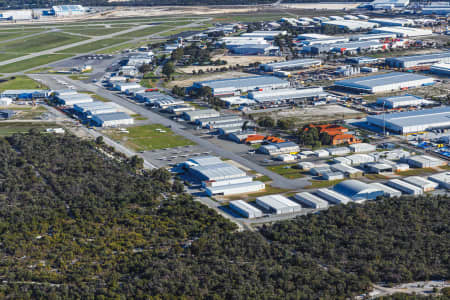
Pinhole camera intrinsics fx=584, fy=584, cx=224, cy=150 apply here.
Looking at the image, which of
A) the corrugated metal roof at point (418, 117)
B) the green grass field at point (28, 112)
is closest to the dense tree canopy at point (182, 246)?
the corrugated metal roof at point (418, 117)

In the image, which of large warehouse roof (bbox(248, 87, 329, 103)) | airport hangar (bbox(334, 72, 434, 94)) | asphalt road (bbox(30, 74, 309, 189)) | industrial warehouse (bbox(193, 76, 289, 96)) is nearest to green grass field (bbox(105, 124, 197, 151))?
asphalt road (bbox(30, 74, 309, 189))

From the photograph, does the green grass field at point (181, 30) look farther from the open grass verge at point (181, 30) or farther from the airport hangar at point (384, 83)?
the airport hangar at point (384, 83)

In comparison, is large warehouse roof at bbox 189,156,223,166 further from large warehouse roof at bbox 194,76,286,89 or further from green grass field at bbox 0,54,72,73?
green grass field at bbox 0,54,72,73

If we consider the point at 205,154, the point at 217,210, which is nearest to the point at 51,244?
the point at 217,210

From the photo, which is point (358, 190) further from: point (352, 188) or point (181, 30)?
point (181, 30)

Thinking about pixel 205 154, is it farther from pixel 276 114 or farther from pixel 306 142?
pixel 276 114

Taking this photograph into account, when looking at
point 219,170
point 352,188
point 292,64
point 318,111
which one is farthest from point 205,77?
point 352,188
